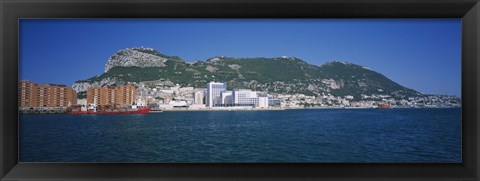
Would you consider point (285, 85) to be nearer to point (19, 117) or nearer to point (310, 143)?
point (310, 143)

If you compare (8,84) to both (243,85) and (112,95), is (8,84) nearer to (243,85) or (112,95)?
(243,85)

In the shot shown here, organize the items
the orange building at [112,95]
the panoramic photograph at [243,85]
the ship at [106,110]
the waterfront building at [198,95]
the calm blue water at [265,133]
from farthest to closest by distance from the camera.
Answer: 1. the ship at [106,110]
2. the orange building at [112,95]
3. the waterfront building at [198,95]
4. the panoramic photograph at [243,85]
5. the calm blue water at [265,133]

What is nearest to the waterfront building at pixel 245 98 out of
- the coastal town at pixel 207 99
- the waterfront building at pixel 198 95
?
the coastal town at pixel 207 99

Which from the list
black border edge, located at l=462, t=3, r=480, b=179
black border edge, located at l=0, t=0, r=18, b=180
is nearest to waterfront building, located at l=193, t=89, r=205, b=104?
black border edge, located at l=0, t=0, r=18, b=180

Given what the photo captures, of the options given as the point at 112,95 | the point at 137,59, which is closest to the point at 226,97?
the point at 137,59

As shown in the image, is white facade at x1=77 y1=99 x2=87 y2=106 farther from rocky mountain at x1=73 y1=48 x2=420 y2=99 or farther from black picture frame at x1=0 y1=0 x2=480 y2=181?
black picture frame at x1=0 y1=0 x2=480 y2=181
